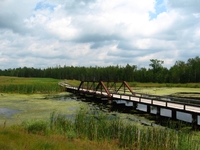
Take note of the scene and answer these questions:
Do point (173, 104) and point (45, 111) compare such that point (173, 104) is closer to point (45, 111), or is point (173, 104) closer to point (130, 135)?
point (130, 135)

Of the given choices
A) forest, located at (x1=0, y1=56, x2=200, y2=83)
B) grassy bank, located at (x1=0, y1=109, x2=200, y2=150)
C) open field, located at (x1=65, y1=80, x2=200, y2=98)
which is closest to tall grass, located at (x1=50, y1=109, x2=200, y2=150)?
grassy bank, located at (x1=0, y1=109, x2=200, y2=150)

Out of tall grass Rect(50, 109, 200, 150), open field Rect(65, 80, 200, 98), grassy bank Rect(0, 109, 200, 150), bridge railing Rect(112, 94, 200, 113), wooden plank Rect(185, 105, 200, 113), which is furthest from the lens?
open field Rect(65, 80, 200, 98)

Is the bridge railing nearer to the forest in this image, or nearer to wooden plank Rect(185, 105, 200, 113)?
wooden plank Rect(185, 105, 200, 113)

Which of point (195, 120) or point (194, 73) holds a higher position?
point (194, 73)

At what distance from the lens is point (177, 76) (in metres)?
99.6

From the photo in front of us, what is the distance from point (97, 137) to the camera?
42.7ft

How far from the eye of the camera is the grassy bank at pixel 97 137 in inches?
376

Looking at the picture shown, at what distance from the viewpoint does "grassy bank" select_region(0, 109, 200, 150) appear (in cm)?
956

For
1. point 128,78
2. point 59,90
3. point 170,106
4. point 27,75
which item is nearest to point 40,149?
point 170,106

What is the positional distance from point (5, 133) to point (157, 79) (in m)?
96.9

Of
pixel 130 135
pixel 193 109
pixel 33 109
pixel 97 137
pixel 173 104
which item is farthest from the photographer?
pixel 33 109

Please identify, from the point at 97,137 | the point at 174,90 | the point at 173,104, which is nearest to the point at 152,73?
the point at 174,90

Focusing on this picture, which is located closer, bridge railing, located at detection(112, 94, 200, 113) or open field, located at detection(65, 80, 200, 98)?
bridge railing, located at detection(112, 94, 200, 113)

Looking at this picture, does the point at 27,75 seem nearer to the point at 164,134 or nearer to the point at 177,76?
the point at 177,76
